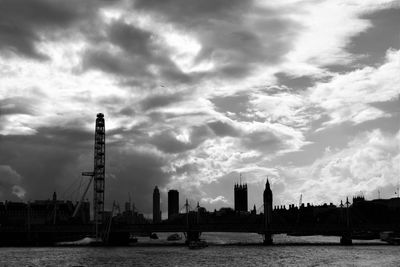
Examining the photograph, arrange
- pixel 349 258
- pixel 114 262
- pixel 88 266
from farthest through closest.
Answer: pixel 349 258 < pixel 114 262 < pixel 88 266

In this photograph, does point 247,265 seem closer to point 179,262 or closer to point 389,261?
point 179,262

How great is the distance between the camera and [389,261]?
5113 inches

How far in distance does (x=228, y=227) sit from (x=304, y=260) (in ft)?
211

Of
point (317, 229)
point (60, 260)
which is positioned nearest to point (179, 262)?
point (60, 260)

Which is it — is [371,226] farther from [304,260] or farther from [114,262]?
[114,262]

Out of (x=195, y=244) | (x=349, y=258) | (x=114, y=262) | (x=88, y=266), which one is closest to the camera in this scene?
(x=88, y=266)

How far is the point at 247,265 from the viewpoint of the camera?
120875mm

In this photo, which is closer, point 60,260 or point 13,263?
point 13,263

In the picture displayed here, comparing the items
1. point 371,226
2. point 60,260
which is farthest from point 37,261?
point 371,226

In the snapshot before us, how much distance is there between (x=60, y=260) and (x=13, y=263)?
13260 mm

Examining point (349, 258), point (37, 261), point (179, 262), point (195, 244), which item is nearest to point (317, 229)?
point (195, 244)

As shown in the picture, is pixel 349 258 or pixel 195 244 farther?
pixel 195 244

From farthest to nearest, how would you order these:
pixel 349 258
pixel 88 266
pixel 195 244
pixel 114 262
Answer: pixel 195 244, pixel 349 258, pixel 114 262, pixel 88 266

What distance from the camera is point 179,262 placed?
130 m
